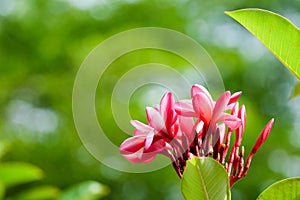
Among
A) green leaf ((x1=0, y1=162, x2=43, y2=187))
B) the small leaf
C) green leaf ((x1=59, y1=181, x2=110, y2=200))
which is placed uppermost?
green leaf ((x1=0, y1=162, x2=43, y2=187))

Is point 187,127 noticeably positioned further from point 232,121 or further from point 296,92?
point 296,92

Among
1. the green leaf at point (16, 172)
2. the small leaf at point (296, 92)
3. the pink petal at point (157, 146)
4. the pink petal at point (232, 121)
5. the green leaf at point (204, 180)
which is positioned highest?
the green leaf at point (16, 172)

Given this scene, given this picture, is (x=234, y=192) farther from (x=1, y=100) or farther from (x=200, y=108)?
(x=200, y=108)

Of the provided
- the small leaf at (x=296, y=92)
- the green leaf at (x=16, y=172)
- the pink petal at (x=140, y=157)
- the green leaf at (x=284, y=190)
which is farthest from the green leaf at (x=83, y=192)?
the green leaf at (x=284, y=190)

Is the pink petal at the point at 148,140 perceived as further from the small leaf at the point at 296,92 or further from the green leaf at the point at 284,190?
the small leaf at the point at 296,92

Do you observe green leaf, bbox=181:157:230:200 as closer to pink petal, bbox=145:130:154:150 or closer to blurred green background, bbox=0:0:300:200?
pink petal, bbox=145:130:154:150

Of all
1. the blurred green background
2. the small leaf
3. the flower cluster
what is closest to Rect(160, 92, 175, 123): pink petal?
the flower cluster

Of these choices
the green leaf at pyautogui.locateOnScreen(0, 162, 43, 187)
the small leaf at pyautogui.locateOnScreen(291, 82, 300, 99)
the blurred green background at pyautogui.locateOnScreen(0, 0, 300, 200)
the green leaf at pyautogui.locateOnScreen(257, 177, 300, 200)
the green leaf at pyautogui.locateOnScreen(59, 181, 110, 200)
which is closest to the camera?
the green leaf at pyautogui.locateOnScreen(257, 177, 300, 200)

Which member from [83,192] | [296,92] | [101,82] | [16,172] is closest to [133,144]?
[296,92]

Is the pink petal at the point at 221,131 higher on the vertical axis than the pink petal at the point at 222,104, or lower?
lower
